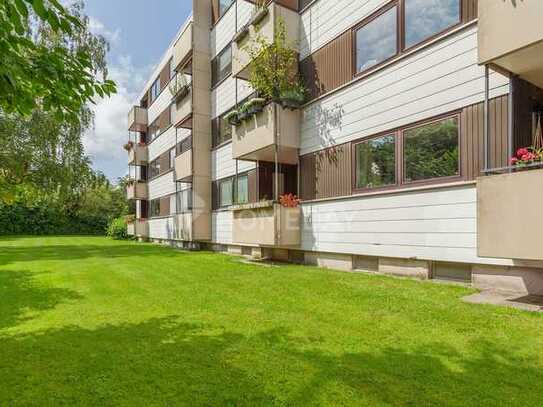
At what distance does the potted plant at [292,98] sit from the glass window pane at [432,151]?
14.8ft

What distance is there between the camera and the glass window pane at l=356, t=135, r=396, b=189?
31.9 feet

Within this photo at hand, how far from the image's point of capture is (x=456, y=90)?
8.19 metres

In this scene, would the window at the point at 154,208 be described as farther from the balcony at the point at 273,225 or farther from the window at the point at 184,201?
the balcony at the point at 273,225

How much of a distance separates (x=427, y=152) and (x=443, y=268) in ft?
9.17

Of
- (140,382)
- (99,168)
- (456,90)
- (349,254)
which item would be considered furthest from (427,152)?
(99,168)

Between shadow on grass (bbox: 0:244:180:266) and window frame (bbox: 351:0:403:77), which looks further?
shadow on grass (bbox: 0:244:180:266)

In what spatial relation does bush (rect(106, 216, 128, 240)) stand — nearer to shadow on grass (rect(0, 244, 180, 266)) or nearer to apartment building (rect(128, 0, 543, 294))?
shadow on grass (rect(0, 244, 180, 266))

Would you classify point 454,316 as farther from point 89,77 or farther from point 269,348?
point 89,77

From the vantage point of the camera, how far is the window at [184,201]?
21.3 m

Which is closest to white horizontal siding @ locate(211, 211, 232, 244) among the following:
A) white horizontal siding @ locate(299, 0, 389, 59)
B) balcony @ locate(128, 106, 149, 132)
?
white horizontal siding @ locate(299, 0, 389, 59)

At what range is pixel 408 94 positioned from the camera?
930 cm

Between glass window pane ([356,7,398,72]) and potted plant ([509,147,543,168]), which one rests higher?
glass window pane ([356,7,398,72])

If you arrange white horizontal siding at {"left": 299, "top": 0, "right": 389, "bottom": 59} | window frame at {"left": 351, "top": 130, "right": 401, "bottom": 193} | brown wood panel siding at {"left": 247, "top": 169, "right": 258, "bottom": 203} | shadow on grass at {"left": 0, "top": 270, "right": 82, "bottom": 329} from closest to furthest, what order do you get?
shadow on grass at {"left": 0, "top": 270, "right": 82, "bottom": 329} → window frame at {"left": 351, "top": 130, "right": 401, "bottom": 193} → white horizontal siding at {"left": 299, "top": 0, "right": 389, "bottom": 59} → brown wood panel siding at {"left": 247, "top": 169, "right": 258, "bottom": 203}

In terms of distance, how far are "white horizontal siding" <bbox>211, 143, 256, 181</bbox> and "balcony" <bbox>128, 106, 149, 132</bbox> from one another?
15121mm
